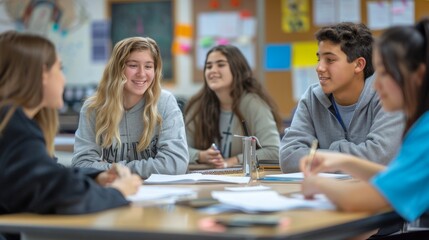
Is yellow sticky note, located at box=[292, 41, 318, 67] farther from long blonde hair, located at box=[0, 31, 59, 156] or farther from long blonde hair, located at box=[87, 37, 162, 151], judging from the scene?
long blonde hair, located at box=[0, 31, 59, 156]

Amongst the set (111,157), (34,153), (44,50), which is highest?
(44,50)

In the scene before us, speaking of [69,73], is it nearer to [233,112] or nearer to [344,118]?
[233,112]

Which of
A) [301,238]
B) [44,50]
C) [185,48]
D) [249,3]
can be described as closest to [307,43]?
[249,3]

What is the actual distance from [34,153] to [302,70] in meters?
3.85

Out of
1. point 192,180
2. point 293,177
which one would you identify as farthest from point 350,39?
point 192,180

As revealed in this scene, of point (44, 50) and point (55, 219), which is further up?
point (44, 50)

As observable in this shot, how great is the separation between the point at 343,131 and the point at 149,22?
3601 mm

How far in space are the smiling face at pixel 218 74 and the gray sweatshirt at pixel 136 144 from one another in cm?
102

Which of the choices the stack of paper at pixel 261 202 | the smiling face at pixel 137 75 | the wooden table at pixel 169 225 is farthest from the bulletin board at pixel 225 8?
the wooden table at pixel 169 225

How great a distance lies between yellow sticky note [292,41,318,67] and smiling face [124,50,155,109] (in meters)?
2.44

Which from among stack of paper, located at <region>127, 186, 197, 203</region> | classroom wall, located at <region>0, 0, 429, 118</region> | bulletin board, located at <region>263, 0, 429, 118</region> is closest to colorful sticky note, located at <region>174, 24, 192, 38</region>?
classroom wall, located at <region>0, 0, 429, 118</region>

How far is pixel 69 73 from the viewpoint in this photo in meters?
6.80

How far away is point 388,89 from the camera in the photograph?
2.05 metres

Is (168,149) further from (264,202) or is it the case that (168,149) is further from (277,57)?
(277,57)
